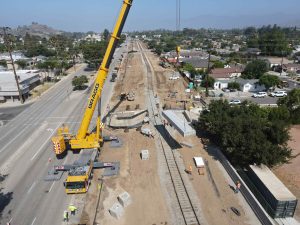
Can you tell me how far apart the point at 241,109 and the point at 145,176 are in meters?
17.6

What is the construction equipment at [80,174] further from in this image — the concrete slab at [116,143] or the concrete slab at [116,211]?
the concrete slab at [116,143]

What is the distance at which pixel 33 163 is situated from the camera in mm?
35406

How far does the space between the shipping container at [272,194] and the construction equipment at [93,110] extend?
63.3 ft

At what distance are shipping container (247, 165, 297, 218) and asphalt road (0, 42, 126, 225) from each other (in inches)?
772

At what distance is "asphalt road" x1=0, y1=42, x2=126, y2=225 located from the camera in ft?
86.2

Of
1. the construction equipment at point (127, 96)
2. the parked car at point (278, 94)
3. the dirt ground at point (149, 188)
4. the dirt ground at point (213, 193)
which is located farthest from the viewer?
the parked car at point (278, 94)

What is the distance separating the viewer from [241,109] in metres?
39.2

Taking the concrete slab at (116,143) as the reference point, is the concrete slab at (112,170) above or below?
below

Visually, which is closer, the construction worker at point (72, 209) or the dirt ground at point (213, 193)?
the dirt ground at point (213, 193)

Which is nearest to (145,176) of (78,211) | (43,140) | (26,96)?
(78,211)

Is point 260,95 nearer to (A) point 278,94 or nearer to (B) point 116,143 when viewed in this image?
(A) point 278,94

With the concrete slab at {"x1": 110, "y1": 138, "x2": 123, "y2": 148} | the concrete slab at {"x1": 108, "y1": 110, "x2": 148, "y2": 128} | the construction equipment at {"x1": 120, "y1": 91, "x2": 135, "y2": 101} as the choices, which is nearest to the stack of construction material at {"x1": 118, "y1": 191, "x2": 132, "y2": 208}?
the concrete slab at {"x1": 110, "y1": 138, "x2": 123, "y2": 148}

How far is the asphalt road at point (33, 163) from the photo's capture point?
26266mm

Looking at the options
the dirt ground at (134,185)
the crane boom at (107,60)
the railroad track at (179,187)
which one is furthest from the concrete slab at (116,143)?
the railroad track at (179,187)
